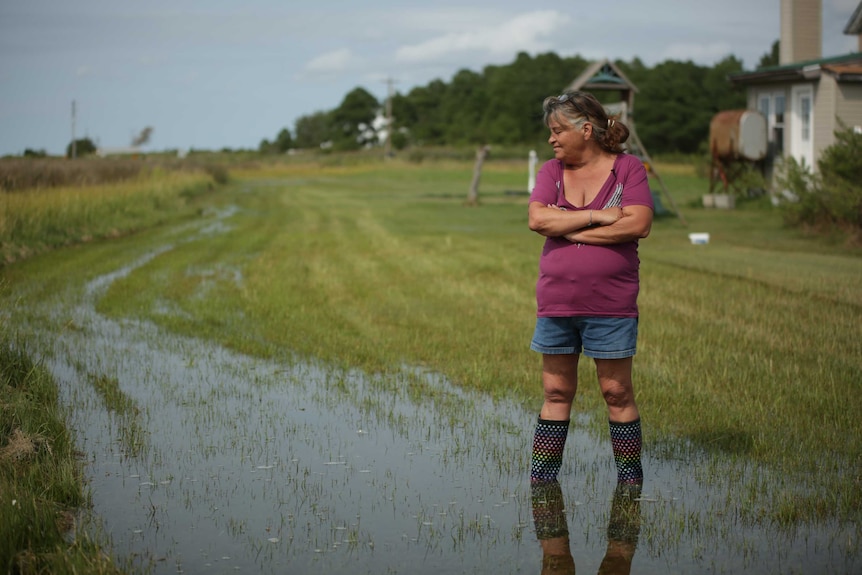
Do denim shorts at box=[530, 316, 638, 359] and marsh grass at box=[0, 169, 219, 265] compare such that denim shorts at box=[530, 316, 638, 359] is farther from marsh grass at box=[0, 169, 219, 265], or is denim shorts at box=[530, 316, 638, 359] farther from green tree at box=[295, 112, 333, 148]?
green tree at box=[295, 112, 333, 148]

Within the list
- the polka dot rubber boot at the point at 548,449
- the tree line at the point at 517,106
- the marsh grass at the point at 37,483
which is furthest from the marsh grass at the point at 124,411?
the tree line at the point at 517,106

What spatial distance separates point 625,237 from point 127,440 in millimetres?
3593

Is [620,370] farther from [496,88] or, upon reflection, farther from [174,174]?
[496,88]

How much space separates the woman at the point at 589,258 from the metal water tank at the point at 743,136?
92.5ft

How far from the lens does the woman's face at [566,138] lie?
5855 mm

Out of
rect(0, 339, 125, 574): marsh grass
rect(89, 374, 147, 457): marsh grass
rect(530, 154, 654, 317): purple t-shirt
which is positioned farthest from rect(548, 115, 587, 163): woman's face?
rect(89, 374, 147, 457): marsh grass

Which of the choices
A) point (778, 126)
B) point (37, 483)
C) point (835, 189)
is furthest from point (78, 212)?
point (778, 126)

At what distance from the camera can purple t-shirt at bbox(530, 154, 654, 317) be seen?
5.73 m

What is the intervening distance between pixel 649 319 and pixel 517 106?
99647mm

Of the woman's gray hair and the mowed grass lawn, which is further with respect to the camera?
the mowed grass lawn

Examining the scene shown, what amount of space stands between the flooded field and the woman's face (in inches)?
73.1

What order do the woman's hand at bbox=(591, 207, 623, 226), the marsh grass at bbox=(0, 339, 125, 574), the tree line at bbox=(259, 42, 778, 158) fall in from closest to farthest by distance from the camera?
the marsh grass at bbox=(0, 339, 125, 574), the woman's hand at bbox=(591, 207, 623, 226), the tree line at bbox=(259, 42, 778, 158)

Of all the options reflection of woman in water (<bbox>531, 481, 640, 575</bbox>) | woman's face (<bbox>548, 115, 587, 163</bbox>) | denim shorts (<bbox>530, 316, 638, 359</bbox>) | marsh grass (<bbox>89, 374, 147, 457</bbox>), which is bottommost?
reflection of woman in water (<bbox>531, 481, 640, 575</bbox>)

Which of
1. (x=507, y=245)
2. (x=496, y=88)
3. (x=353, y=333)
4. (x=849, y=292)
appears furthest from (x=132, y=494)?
(x=496, y=88)
